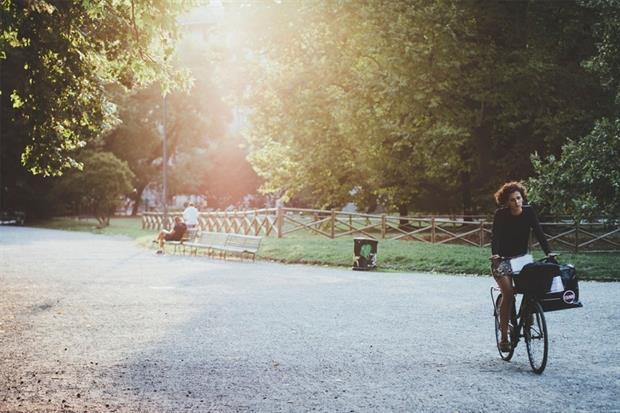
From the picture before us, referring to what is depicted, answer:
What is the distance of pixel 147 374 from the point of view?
22.1ft

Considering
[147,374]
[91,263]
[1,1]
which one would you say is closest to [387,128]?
[91,263]

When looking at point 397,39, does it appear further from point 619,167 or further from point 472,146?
point 619,167

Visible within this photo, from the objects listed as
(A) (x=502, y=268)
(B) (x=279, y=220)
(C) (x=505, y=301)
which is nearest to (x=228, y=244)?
(B) (x=279, y=220)

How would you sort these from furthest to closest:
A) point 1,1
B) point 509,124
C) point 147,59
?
point 509,124 < point 147,59 < point 1,1

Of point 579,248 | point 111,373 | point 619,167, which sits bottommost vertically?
point 111,373

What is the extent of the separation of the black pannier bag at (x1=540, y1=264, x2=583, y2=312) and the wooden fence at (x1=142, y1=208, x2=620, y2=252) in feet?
41.0

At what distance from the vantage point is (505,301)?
7.14 meters

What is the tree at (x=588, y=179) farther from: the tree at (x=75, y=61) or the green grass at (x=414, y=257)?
the tree at (x=75, y=61)

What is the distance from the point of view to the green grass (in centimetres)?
1689

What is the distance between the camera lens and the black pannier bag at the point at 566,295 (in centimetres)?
673

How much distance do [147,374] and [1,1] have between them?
509 cm

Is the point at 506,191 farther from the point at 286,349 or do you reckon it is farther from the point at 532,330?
the point at 286,349

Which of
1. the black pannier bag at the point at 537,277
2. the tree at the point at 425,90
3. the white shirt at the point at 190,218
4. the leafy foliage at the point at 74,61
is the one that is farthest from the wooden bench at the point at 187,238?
the black pannier bag at the point at 537,277

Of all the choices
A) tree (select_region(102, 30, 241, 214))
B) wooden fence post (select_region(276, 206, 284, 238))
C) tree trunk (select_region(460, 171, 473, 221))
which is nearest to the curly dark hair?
wooden fence post (select_region(276, 206, 284, 238))
